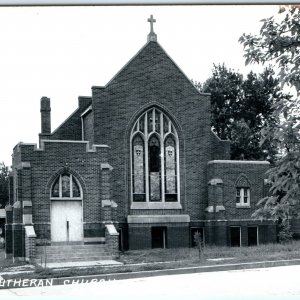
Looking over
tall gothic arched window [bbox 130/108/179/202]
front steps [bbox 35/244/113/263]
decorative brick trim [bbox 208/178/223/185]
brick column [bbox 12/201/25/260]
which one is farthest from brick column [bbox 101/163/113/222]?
decorative brick trim [bbox 208/178/223/185]

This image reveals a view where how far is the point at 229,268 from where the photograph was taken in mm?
18203

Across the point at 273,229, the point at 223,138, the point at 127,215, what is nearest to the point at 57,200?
the point at 127,215

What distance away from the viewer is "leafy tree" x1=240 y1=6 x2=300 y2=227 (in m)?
9.35

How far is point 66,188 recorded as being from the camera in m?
23.3

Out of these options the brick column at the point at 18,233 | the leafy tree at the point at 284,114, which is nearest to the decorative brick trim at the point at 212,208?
the brick column at the point at 18,233

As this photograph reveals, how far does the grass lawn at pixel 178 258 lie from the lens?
16469 millimetres

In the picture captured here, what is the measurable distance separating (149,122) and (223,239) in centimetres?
625

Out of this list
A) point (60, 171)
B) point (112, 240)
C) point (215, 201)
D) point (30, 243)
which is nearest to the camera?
point (30, 243)

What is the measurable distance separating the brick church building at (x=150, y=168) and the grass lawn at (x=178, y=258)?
1469 mm

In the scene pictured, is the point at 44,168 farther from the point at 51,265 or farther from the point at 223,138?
the point at 223,138

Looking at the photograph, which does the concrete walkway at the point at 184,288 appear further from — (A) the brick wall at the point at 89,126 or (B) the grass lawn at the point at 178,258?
(A) the brick wall at the point at 89,126

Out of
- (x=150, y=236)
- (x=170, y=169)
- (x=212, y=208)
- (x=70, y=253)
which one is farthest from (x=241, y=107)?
(x=70, y=253)

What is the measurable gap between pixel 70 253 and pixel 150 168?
604 cm

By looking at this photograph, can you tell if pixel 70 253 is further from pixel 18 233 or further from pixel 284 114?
pixel 284 114
